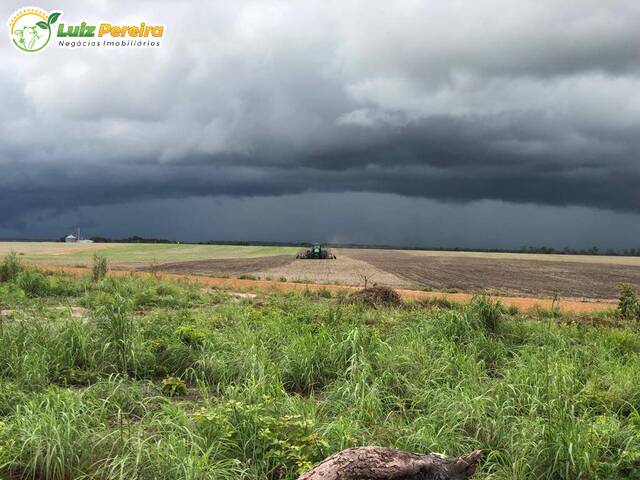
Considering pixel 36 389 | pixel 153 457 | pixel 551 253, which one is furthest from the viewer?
pixel 551 253

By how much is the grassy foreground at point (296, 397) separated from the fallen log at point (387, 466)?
2.74 ft

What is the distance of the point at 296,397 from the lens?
232 inches

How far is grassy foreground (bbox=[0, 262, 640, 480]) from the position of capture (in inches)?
175

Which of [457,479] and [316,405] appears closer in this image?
[457,479]

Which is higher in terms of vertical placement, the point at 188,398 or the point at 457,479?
the point at 457,479

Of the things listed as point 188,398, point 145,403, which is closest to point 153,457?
point 145,403

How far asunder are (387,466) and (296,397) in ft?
8.55

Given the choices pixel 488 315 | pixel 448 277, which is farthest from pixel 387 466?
pixel 448 277

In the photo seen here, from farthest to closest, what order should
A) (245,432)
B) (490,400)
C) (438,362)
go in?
(438,362) → (490,400) → (245,432)

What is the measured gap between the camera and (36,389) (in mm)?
6355

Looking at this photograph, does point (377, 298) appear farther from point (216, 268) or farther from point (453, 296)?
point (216, 268)

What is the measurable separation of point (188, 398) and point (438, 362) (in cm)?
336

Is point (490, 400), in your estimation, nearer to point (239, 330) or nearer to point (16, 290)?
point (239, 330)

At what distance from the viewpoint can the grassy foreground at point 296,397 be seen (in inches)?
175
